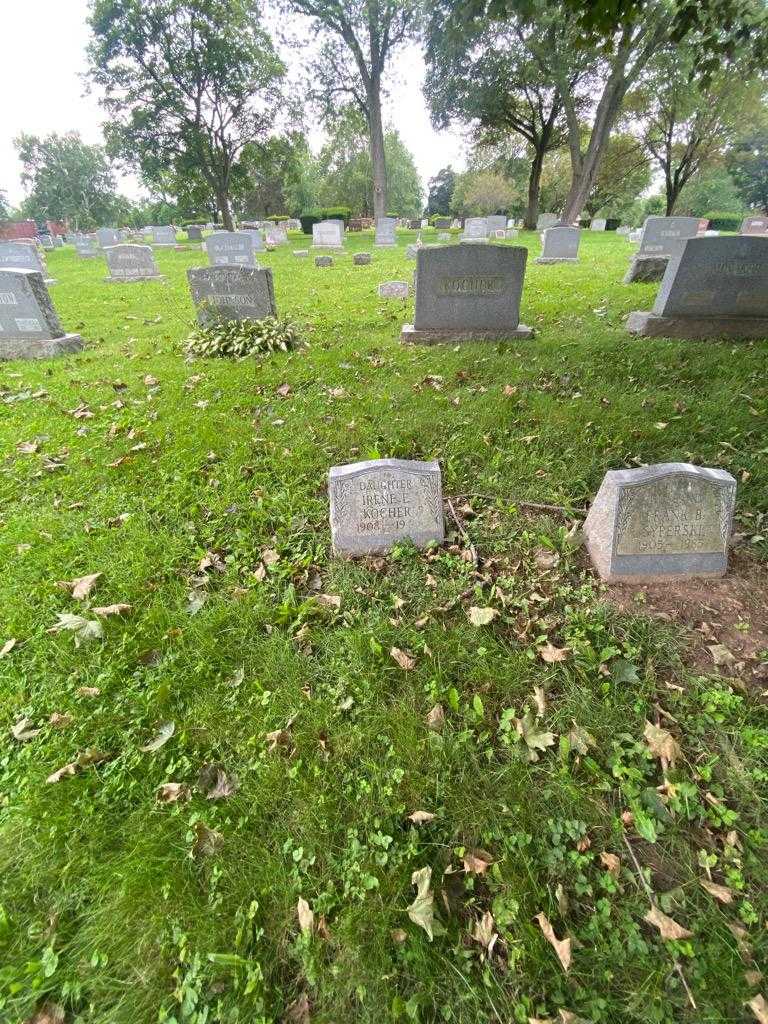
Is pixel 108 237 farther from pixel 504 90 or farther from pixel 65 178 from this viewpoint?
pixel 65 178

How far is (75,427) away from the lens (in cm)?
441

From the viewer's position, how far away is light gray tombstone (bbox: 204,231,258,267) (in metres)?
14.4

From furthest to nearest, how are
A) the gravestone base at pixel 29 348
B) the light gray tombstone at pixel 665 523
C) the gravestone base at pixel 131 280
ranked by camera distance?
1. the gravestone base at pixel 131 280
2. the gravestone base at pixel 29 348
3. the light gray tombstone at pixel 665 523

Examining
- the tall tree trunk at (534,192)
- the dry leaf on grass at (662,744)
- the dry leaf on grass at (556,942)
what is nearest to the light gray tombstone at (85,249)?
the tall tree trunk at (534,192)

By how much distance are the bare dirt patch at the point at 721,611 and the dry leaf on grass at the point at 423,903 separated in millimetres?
1521

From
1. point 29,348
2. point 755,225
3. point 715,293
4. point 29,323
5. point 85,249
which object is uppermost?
point 755,225

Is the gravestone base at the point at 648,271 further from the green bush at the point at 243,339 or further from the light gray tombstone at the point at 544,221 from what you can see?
the light gray tombstone at the point at 544,221

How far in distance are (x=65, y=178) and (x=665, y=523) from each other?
80243 mm

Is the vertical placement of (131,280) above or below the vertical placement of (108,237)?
below

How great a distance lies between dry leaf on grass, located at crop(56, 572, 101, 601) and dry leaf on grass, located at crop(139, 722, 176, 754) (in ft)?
3.52

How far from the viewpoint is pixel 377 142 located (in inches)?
929

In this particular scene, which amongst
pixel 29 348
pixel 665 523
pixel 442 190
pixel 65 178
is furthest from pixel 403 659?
pixel 65 178

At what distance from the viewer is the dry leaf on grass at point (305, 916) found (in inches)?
56.8

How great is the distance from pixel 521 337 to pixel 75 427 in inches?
216
